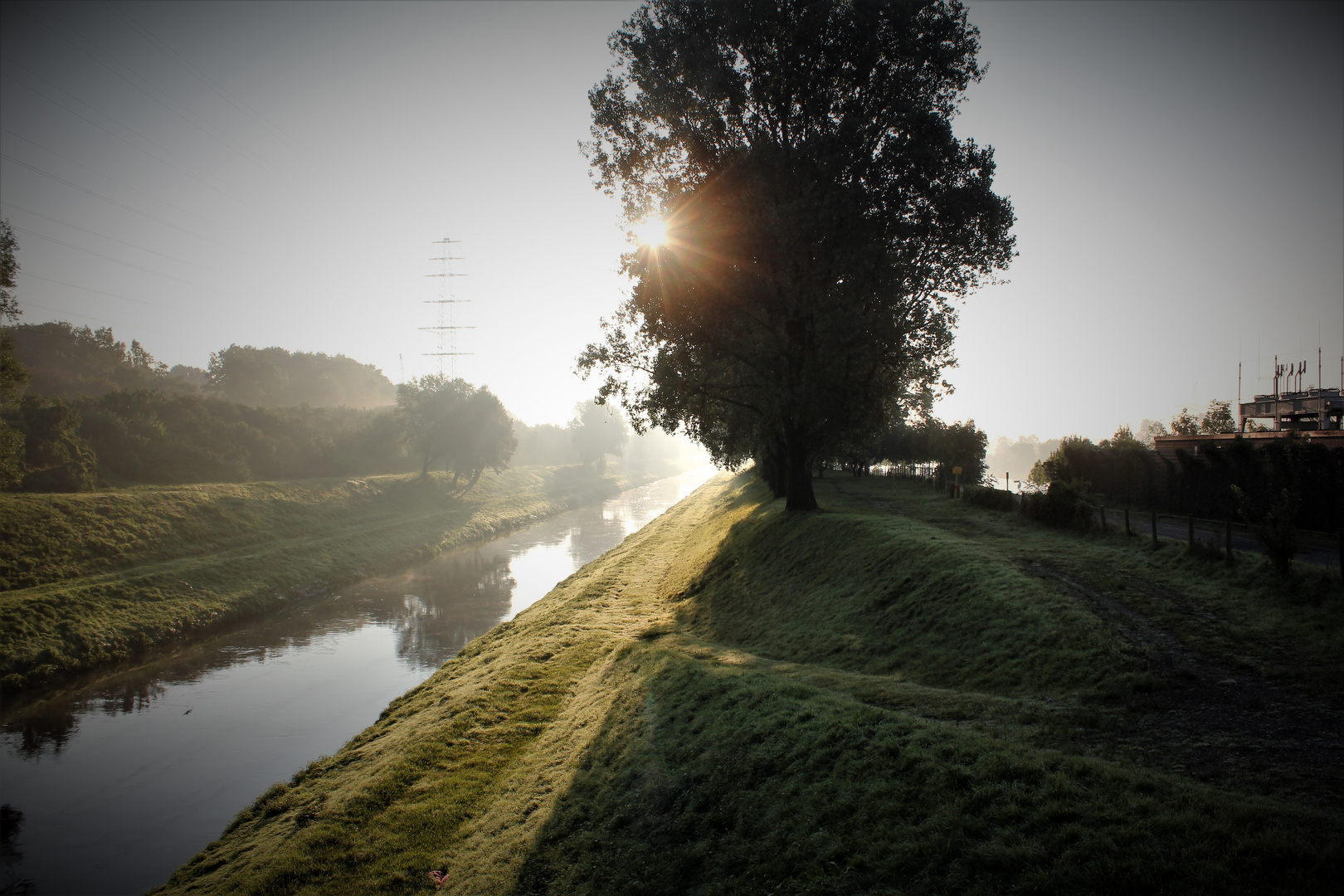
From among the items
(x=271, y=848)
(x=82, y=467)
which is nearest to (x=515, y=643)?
(x=271, y=848)

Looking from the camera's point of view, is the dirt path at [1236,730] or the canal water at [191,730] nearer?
the dirt path at [1236,730]

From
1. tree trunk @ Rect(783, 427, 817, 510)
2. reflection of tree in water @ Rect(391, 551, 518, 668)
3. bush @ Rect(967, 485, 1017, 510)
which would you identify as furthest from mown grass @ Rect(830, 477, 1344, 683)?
reflection of tree in water @ Rect(391, 551, 518, 668)

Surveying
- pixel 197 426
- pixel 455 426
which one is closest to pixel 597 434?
pixel 455 426

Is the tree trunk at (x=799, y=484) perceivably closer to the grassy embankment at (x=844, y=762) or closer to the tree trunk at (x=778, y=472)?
the tree trunk at (x=778, y=472)

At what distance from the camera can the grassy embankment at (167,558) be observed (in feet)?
70.6

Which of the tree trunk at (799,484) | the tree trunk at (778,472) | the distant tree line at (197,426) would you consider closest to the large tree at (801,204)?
the tree trunk at (799,484)

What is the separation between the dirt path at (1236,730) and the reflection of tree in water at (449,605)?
2120 cm

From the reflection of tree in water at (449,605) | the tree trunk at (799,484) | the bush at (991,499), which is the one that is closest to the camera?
the reflection of tree in water at (449,605)

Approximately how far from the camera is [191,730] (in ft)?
55.2

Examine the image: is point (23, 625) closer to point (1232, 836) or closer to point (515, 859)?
point (515, 859)

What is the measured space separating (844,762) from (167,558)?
37287 millimetres

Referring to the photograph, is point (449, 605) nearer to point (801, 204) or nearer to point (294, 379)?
point (801, 204)

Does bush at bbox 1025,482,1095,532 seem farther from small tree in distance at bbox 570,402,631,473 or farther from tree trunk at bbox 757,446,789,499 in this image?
small tree in distance at bbox 570,402,631,473

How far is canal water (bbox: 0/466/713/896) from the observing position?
38.8ft
